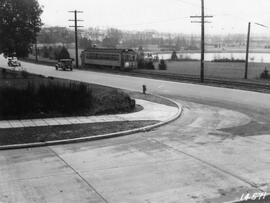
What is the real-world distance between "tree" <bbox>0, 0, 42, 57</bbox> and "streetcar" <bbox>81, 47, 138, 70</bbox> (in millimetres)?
18370

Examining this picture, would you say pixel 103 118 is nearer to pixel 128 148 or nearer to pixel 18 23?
pixel 128 148

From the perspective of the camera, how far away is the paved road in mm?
7660

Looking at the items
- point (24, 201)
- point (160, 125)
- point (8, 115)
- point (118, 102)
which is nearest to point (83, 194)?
point (24, 201)

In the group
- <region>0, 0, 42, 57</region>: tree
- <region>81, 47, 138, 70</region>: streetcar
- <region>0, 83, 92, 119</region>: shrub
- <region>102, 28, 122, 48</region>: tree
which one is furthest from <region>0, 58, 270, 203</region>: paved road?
<region>102, 28, 122, 48</region>: tree

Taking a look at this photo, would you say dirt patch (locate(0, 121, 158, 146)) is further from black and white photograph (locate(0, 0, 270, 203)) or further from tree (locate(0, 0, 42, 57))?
tree (locate(0, 0, 42, 57))

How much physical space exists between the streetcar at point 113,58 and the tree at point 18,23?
60.3 feet

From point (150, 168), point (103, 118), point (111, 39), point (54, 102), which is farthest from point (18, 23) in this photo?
point (111, 39)

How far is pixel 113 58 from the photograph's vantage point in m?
56.2

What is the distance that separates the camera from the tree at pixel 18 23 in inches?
1403

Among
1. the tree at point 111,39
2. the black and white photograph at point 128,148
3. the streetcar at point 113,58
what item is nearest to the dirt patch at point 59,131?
the black and white photograph at point 128,148

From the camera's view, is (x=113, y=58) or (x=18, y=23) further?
(x=113, y=58)

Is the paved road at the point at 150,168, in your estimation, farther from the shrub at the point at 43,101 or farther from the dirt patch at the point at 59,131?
the shrub at the point at 43,101

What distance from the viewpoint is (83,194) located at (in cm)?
763

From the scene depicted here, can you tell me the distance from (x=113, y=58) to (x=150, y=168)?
156 feet
